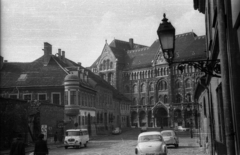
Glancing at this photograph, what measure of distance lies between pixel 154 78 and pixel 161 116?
10884mm

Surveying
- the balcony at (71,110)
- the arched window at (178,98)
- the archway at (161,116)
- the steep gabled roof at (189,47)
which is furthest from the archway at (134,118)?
the balcony at (71,110)

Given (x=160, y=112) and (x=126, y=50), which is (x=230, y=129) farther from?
(x=126, y=50)

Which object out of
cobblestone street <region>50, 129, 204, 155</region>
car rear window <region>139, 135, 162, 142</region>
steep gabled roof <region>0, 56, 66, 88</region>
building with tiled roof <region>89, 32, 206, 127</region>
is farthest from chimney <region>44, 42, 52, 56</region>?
building with tiled roof <region>89, 32, 206, 127</region>

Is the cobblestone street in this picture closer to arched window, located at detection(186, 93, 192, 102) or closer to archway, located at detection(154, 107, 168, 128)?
arched window, located at detection(186, 93, 192, 102)

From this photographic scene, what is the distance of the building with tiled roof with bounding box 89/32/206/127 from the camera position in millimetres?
75500

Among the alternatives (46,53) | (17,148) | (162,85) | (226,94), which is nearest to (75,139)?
(17,148)

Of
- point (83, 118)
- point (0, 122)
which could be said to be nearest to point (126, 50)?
point (83, 118)

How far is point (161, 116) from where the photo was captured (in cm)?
7856

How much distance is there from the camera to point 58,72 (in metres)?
43.8

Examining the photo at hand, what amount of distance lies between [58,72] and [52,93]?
3456mm

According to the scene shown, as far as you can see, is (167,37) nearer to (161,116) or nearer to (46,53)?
(46,53)

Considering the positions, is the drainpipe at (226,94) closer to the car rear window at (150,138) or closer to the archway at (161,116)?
the car rear window at (150,138)

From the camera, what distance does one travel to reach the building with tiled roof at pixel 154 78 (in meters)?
75.5

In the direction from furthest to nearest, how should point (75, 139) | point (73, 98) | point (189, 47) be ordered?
point (189, 47)
point (73, 98)
point (75, 139)
